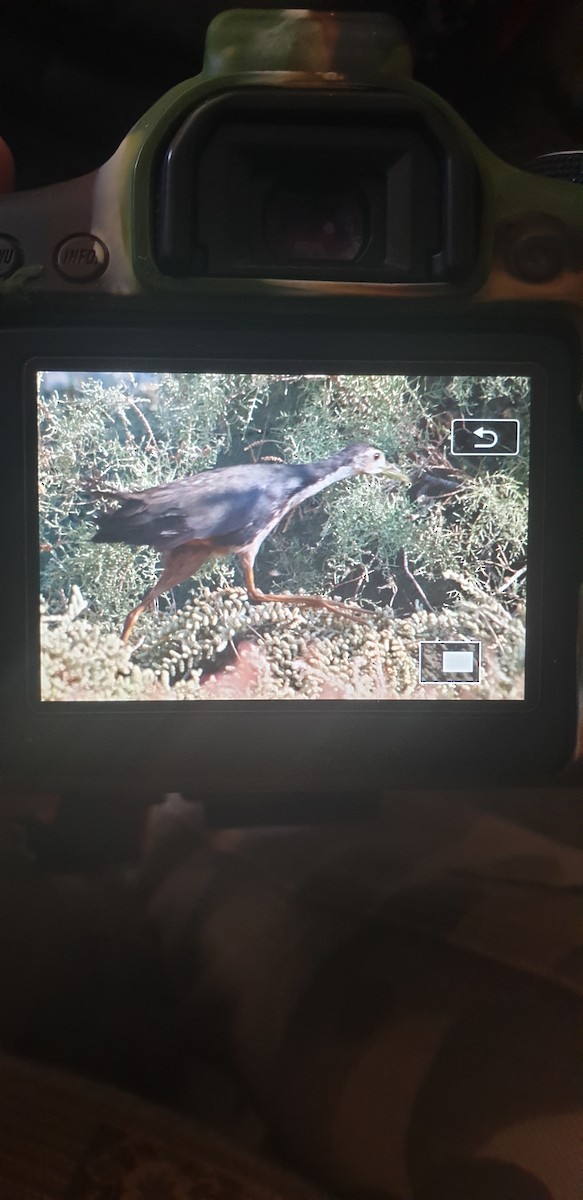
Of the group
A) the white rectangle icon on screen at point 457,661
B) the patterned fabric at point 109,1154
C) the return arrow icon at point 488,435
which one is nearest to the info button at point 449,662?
the white rectangle icon on screen at point 457,661

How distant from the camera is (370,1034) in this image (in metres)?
0.47

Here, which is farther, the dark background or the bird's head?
the dark background

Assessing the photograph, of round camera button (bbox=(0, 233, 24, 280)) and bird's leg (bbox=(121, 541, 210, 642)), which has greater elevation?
round camera button (bbox=(0, 233, 24, 280))

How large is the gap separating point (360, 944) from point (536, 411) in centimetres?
33

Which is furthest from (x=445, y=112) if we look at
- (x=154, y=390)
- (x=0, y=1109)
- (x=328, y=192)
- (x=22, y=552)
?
(x=0, y=1109)

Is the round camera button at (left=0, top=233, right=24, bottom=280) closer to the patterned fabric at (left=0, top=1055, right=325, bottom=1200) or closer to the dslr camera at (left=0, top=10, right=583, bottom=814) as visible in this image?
the dslr camera at (left=0, top=10, right=583, bottom=814)

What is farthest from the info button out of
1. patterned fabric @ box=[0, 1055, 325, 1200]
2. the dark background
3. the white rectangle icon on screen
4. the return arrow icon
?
the dark background

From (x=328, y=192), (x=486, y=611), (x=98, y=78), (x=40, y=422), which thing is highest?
(x=98, y=78)

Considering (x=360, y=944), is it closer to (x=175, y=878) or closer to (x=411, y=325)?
(x=175, y=878)

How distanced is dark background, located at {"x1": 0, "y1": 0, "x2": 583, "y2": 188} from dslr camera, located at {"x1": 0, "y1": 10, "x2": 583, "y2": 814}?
0.15 m

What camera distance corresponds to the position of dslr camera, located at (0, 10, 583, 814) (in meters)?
0.46

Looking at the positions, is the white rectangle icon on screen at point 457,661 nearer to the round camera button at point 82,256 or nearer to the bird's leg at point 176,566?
the bird's leg at point 176,566

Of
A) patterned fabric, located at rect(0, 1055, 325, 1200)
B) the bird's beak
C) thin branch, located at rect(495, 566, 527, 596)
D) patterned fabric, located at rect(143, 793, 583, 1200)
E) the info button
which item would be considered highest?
the bird's beak

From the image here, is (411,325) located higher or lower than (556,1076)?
higher
